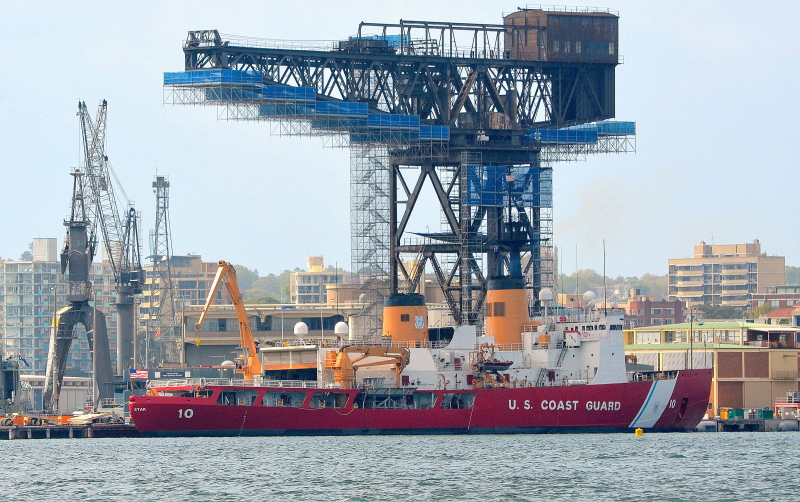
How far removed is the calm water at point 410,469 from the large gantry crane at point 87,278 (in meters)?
33.5

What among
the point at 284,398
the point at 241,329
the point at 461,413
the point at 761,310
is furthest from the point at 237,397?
the point at 761,310

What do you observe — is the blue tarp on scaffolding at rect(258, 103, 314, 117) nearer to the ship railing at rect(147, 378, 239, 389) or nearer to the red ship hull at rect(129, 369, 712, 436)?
the ship railing at rect(147, 378, 239, 389)

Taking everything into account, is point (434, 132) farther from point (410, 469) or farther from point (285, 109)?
point (410, 469)

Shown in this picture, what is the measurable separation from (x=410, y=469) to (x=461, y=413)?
18144 mm

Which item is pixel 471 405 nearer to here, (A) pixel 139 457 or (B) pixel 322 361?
(B) pixel 322 361

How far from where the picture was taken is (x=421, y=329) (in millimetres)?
85062

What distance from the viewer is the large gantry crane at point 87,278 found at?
11494 cm

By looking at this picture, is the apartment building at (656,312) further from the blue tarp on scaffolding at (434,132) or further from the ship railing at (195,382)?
the ship railing at (195,382)

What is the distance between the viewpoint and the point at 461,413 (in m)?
81.8

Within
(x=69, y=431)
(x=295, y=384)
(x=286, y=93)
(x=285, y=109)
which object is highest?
(x=286, y=93)

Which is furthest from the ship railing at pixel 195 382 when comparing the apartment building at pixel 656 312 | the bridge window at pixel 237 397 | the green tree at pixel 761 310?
the apartment building at pixel 656 312

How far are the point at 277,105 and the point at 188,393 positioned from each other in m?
18.8

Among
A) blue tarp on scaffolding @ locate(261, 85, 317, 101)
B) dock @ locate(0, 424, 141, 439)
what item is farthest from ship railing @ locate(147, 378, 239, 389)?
blue tarp on scaffolding @ locate(261, 85, 317, 101)

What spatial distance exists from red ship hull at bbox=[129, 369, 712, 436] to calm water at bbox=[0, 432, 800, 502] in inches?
44.6
